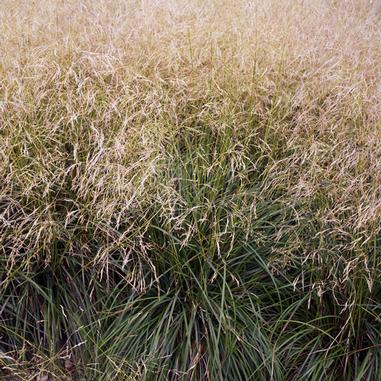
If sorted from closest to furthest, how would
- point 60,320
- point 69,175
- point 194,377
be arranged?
point 194,377 < point 60,320 < point 69,175

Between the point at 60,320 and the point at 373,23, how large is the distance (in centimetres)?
289

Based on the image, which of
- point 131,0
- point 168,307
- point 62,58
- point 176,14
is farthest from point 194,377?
point 131,0

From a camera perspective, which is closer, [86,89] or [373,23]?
[86,89]

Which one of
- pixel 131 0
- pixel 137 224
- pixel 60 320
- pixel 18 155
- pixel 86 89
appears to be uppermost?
pixel 131 0

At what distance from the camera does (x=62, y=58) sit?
301 centimetres

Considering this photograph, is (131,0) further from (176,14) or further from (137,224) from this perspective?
(137,224)

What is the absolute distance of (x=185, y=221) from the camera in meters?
2.55

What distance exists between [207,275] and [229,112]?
893mm

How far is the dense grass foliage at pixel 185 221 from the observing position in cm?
235

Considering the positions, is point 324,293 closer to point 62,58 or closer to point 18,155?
point 18,155

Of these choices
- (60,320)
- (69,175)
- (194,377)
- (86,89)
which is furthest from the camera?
(86,89)

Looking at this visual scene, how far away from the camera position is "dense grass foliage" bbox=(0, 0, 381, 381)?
2350mm

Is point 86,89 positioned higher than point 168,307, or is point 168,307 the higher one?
point 86,89

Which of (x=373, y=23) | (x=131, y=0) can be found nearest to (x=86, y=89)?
(x=131, y=0)
